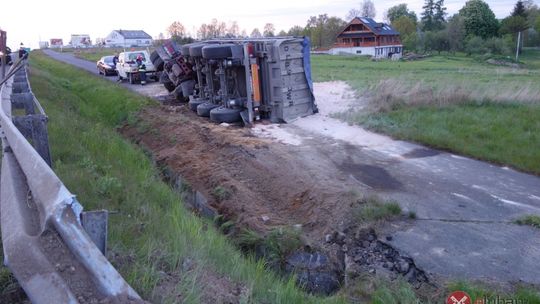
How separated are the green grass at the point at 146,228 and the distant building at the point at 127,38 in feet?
353

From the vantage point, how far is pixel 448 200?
7648 millimetres

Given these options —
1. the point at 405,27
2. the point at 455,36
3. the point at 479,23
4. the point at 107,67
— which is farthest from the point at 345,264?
the point at 405,27

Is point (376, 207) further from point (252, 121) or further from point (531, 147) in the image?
point (252, 121)

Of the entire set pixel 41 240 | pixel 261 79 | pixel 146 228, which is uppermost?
pixel 41 240

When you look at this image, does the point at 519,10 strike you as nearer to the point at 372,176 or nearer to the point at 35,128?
the point at 372,176

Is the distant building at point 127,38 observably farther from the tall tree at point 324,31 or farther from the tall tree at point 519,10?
the tall tree at point 519,10

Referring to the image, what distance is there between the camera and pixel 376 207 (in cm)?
699

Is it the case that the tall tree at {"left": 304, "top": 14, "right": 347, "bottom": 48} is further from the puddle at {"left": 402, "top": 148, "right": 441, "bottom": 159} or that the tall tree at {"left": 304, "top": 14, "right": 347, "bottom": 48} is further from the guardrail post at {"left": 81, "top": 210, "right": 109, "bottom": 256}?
the guardrail post at {"left": 81, "top": 210, "right": 109, "bottom": 256}

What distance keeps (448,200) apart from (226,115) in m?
7.50

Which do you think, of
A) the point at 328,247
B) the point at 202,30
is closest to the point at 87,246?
the point at 328,247

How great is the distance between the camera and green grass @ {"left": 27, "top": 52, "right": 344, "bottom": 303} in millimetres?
3664

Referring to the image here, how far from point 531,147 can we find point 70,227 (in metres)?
9.33

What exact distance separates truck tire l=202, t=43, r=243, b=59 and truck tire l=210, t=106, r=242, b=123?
56.1 inches

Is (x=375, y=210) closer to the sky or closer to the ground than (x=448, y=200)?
closer to the sky
